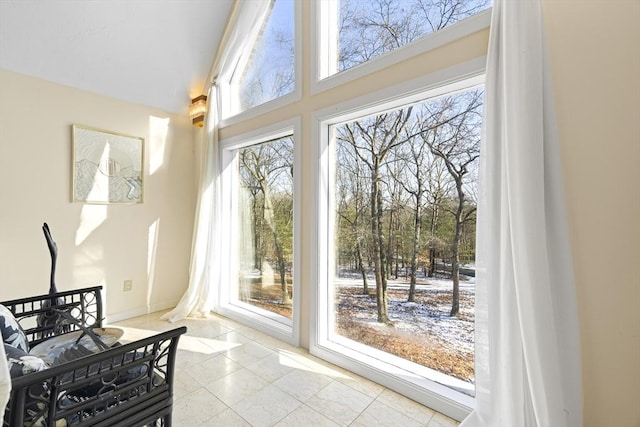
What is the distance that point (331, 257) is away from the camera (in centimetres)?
238

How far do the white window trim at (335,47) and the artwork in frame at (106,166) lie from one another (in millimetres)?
2034

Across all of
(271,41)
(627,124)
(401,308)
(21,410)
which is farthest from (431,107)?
(21,410)

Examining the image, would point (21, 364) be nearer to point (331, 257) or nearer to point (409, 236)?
point (331, 257)

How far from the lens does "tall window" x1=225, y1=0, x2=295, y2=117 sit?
2717 millimetres

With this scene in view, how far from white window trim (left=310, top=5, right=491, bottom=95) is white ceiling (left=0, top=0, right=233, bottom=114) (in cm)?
138

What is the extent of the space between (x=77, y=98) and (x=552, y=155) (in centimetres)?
360

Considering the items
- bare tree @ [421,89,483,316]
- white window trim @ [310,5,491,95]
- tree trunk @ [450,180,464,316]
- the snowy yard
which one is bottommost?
the snowy yard

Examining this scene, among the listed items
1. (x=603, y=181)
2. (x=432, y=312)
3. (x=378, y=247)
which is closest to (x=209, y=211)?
(x=378, y=247)

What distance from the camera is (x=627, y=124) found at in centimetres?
121

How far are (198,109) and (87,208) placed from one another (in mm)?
1487

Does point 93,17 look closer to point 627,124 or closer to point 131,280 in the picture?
point 131,280

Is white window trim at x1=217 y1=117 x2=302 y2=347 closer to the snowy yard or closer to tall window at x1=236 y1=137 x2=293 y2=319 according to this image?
tall window at x1=236 y1=137 x2=293 y2=319

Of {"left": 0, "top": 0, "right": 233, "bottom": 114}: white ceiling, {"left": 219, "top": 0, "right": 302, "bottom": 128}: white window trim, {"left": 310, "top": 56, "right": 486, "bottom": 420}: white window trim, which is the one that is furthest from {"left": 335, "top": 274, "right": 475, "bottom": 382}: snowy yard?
{"left": 0, "top": 0, "right": 233, "bottom": 114}: white ceiling

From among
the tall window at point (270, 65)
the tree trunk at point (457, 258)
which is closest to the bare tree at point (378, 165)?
the tree trunk at point (457, 258)
